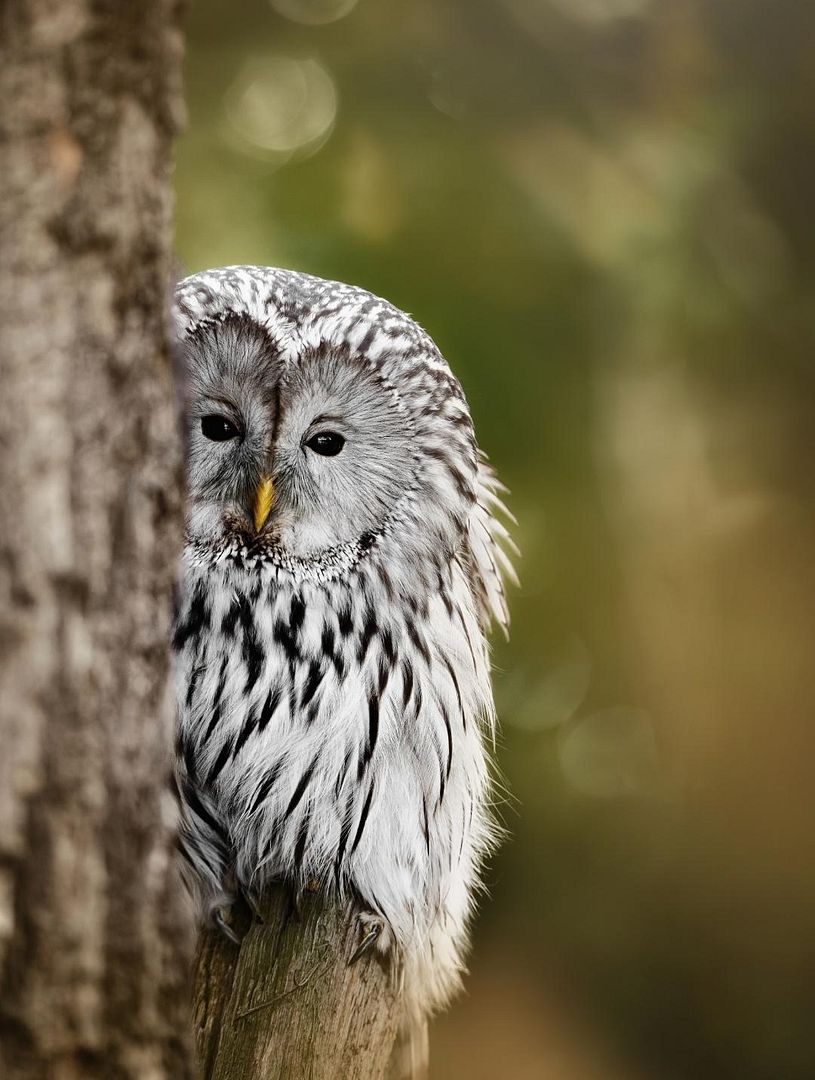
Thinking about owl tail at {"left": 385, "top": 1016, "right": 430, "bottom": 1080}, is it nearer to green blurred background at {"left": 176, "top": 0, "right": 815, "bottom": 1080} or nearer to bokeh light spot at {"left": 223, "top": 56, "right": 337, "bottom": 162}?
green blurred background at {"left": 176, "top": 0, "right": 815, "bottom": 1080}

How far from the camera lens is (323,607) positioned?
153 centimetres

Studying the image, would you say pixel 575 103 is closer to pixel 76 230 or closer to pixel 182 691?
pixel 182 691

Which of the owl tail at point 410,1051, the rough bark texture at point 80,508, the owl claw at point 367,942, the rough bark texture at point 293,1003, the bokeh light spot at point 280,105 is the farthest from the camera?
the bokeh light spot at point 280,105

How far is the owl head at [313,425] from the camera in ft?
4.75

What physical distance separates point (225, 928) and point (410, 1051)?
567 millimetres

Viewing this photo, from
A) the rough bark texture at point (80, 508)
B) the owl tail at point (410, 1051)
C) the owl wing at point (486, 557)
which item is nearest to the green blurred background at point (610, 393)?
the owl wing at point (486, 557)

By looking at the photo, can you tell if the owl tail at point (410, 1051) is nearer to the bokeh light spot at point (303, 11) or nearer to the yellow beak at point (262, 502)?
the yellow beak at point (262, 502)

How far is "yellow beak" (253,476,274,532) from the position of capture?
1.46 meters

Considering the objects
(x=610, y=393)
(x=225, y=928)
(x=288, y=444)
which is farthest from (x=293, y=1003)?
(x=610, y=393)

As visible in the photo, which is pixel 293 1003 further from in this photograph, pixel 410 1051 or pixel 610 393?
pixel 610 393

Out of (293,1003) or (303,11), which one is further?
(303,11)

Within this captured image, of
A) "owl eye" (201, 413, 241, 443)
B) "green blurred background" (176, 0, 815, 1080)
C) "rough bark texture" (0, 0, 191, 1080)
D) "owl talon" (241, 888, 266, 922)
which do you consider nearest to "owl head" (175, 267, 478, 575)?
"owl eye" (201, 413, 241, 443)

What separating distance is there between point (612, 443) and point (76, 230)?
2526 millimetres

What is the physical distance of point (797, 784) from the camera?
3393 mm
